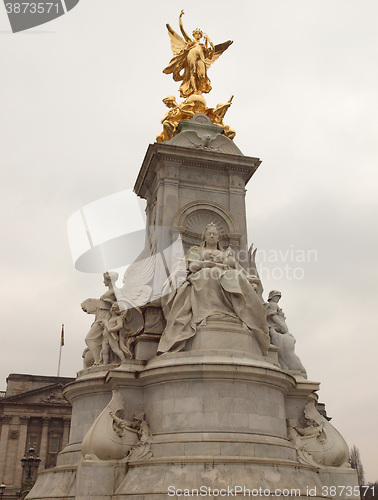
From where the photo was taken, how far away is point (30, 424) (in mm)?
48094

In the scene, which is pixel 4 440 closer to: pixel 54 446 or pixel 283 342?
pixel 54 446

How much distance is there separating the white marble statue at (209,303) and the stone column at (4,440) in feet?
120

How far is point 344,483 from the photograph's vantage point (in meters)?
14.1

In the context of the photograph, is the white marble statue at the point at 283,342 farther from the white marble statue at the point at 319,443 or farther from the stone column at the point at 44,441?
the stone column at the point at 44,441

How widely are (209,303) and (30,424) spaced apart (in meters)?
38.5

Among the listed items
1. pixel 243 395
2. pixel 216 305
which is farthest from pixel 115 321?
pixel 243 395

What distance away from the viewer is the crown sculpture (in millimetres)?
21000

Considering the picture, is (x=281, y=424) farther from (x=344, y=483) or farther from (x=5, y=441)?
(x=5, y=441)

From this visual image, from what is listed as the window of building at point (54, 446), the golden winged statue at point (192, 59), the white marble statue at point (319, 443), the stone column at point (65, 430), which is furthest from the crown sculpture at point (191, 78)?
the window of building at point (54, 446)

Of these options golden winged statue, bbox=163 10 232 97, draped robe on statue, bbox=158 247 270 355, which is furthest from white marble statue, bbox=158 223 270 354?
golden winged statue, bbox=163 10 232 97

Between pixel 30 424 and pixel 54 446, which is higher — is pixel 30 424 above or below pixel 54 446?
above

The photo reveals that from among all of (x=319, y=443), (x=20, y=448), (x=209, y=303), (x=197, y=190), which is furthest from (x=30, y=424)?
(x=319, y=443)

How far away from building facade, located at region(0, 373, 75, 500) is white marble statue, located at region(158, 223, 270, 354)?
34886 millimetres

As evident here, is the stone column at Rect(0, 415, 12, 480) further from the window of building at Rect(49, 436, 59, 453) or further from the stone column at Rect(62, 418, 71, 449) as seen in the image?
the stone column at Rect(62, 418, 71, 449)
